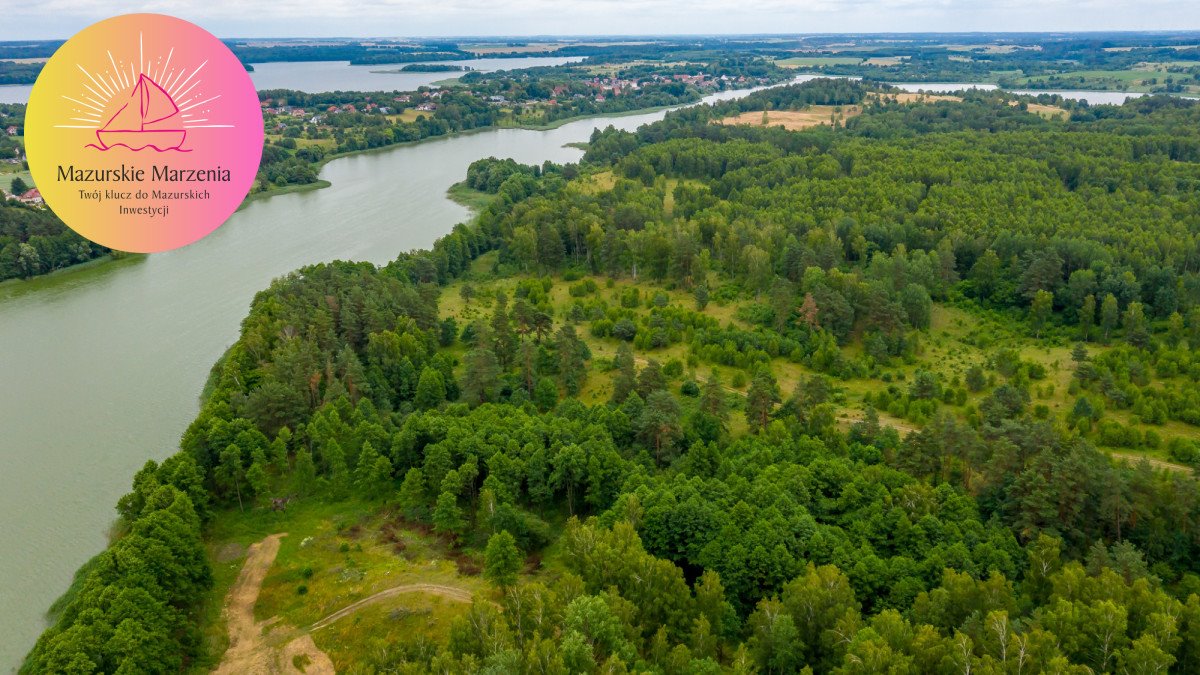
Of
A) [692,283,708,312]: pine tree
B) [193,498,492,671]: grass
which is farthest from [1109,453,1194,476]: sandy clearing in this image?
[193,498,492,671]: grass

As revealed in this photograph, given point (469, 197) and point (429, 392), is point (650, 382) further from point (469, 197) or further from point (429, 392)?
point (469, 197)

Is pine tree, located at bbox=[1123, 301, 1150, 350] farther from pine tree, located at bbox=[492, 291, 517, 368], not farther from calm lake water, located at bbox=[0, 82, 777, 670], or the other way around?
calm lake water, located at bbox=[0, 82, 777, 670]

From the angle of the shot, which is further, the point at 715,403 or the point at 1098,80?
the point at 1098,80

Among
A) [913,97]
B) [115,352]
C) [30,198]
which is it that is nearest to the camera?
[115,352]

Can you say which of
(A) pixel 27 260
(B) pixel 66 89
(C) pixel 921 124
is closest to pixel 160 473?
(B) pixel 66 89

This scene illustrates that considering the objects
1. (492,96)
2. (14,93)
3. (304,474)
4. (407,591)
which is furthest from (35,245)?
(14,93)

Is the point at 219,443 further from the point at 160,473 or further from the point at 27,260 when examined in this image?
the point at 27,260

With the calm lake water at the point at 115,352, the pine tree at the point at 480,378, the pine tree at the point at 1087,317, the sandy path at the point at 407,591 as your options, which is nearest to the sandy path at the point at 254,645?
the sandy path at the point at 407,591

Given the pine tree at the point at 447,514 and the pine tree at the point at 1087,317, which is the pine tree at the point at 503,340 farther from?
the pine tree at the point at 1087,317
